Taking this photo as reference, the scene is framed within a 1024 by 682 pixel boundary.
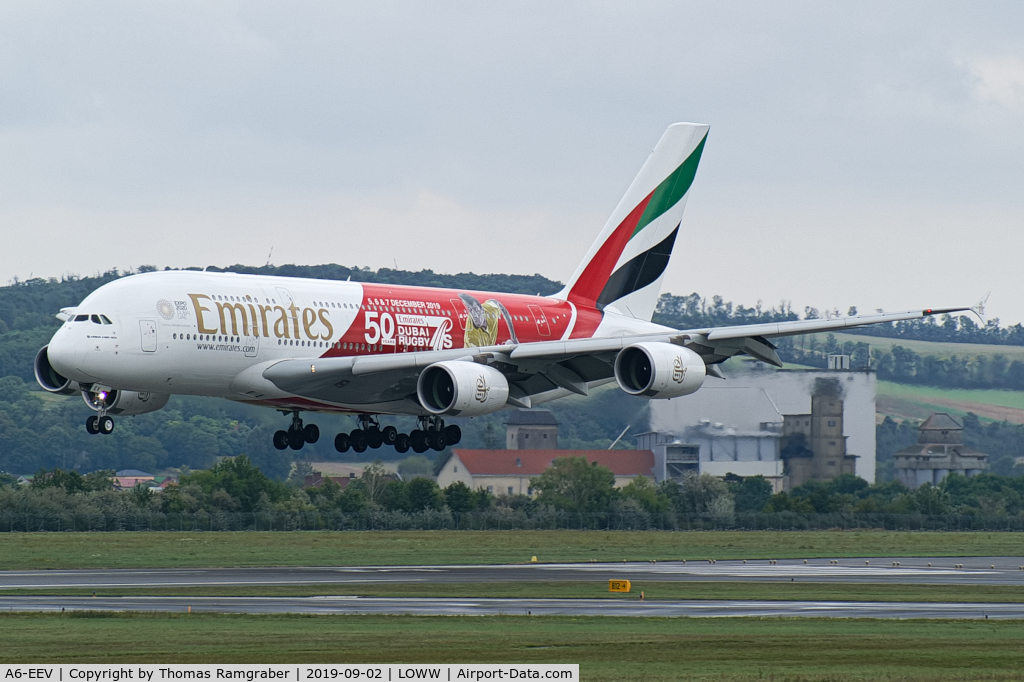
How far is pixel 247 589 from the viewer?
52219mm

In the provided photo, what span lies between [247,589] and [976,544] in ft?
173

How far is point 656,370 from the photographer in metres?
50.6

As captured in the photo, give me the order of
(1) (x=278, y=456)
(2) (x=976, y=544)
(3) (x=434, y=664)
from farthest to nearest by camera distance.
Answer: (1) (x=278, y=456) → (2) (x=976, y=544) → (3) (x=434, y=664)

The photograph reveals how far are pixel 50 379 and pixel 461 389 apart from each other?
13.2 metres

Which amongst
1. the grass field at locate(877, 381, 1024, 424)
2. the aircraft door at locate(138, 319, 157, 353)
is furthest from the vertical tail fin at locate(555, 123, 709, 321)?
the grass field at locate(877, 381, 1024, 424)

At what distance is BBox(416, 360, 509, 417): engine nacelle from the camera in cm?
4978

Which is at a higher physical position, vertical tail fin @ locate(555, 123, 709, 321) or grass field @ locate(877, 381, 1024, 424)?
vertical tail fin @ locate(555, 123, 709, 321)

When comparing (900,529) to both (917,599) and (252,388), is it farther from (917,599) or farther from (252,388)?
(252,388)

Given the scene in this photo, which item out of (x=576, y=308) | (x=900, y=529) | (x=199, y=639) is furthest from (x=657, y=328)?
(x=900, y=529)

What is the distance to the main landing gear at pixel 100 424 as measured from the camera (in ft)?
158

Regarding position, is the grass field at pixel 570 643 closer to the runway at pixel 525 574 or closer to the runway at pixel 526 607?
the runway at pixel 526 607

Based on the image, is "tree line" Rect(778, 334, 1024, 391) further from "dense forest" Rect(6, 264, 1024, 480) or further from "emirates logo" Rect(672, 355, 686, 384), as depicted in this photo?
"emirates logo" Rect(672, 355, 686, 384)

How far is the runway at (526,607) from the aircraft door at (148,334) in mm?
7718
